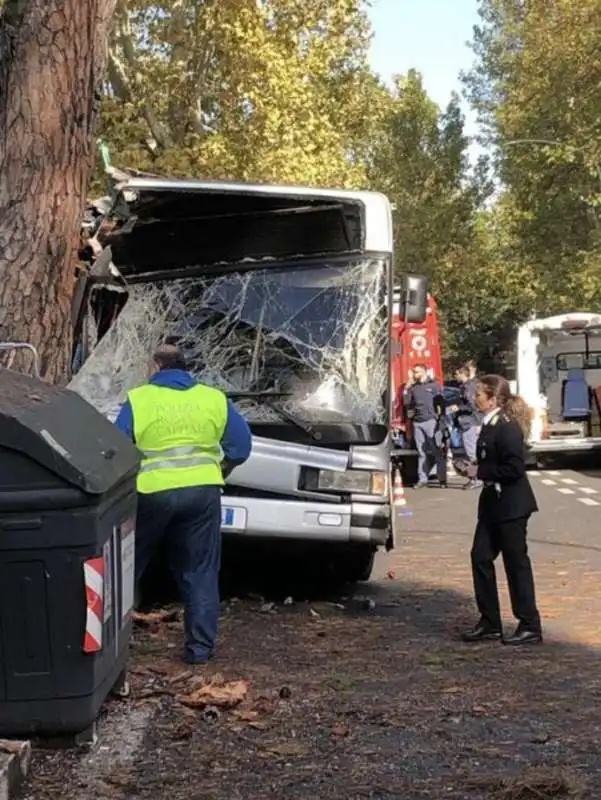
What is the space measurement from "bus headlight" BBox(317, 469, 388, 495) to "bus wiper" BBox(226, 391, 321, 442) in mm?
237

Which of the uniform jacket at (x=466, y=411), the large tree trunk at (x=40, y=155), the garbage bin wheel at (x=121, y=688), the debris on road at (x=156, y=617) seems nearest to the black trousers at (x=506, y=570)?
the debris on road at (x=156, y=617)

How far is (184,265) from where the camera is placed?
8227 millimetres

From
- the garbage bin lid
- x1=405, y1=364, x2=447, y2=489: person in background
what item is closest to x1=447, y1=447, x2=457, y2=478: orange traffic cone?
x1=405, y1=364, x2=447, y2=489: person in background

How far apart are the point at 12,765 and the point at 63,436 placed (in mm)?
1155

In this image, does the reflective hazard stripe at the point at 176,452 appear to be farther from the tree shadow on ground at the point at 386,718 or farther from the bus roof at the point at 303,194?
the bus roof at the point at 303,194

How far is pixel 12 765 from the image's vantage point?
4.12 meters

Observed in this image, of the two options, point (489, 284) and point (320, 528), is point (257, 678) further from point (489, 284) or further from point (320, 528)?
point (489, 284)

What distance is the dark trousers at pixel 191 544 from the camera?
5.95m

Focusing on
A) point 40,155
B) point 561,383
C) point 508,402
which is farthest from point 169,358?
point 561,383

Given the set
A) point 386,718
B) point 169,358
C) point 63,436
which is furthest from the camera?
point 169,358

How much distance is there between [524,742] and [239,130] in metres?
18.9

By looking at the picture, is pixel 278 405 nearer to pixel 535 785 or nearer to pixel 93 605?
pixel 93 605

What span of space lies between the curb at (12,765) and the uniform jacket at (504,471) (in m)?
3.42

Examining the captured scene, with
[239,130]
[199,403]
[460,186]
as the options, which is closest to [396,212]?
[460,186]
